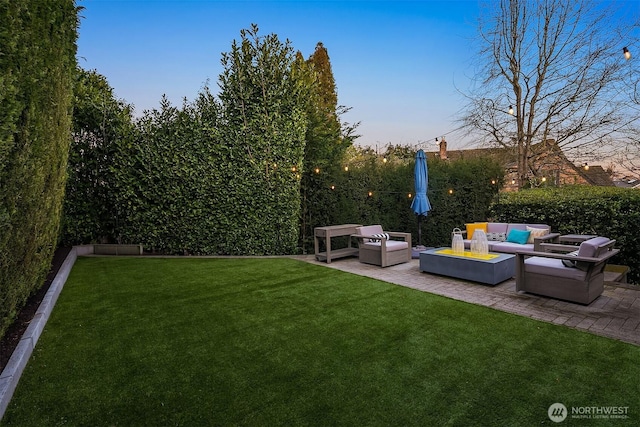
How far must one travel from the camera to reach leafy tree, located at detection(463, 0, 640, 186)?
31.7 feet

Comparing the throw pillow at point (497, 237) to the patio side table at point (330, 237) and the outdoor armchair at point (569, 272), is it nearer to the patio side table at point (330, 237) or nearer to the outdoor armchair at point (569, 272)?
the outdoor armchair at point (569, 272)

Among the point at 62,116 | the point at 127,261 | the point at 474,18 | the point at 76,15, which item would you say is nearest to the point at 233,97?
the point at 76,15

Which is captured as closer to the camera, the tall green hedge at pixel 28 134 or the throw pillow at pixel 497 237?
the tall green hedge at pixel 28 134

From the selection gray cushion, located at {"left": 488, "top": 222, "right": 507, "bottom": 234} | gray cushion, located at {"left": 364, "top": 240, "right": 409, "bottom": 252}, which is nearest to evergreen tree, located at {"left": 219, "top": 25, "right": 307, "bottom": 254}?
gray cushion, located at {"left": 364, "top": 240, "right": 409, "bottom": 252}

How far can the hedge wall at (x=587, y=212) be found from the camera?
18.2 ft

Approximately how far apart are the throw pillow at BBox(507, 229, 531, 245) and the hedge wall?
0.79 metres

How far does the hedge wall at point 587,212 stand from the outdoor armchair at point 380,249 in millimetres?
2762

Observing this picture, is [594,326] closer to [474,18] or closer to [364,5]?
[364,5]

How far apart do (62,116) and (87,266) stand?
327 centimetres

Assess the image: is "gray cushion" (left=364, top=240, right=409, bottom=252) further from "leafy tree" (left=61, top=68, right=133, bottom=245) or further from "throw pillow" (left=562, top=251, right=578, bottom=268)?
"leafy tree" (left=61, top=68, right=133, bottom=245)

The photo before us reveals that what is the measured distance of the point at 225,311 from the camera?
13.1 ft

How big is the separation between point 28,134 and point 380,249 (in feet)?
18.0

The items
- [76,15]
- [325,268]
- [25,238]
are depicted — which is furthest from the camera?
[325,268]
